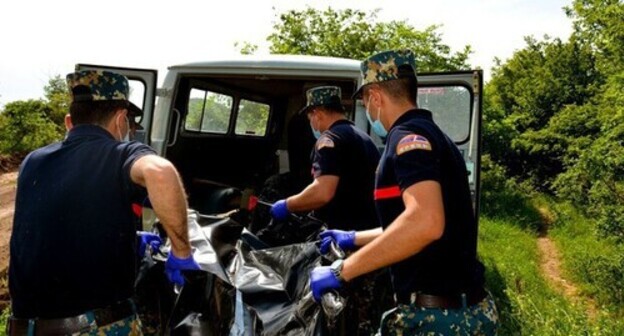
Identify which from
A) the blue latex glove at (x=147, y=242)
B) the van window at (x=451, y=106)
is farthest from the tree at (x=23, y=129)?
the blue latex glove at (x=147, y=242)

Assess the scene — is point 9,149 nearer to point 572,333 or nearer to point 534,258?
point 534,258

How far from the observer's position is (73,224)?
208cm

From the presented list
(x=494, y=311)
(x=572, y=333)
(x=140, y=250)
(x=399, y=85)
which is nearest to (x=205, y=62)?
(x=140, y=250)

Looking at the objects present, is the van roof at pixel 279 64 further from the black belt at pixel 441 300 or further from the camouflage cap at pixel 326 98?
the black belt at pixel 441 300

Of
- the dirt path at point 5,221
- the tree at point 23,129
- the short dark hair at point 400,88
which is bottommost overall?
the dirt path at point 5,221

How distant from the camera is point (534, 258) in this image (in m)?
8.31

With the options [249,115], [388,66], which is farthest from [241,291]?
[249,115]

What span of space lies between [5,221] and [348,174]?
889 cm

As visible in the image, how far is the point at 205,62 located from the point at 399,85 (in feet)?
9.94

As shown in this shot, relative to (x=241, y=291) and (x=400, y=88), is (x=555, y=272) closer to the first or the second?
(x=241, y=291)

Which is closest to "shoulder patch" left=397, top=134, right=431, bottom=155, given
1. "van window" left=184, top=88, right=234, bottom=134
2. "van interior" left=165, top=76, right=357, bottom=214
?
"van interior" left=165, top=76, right=357, bottom=214

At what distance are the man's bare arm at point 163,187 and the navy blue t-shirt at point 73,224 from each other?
0.06 metres

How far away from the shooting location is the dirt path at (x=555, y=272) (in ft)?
20.7

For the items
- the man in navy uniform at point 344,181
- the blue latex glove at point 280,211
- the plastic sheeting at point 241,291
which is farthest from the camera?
the blue latex glove at point 280,211
